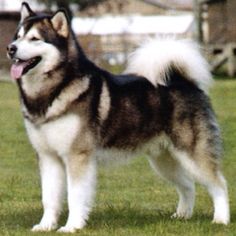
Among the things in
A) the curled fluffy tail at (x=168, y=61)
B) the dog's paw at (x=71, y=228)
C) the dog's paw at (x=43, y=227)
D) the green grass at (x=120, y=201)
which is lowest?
the green grass at (x=120, y=201)

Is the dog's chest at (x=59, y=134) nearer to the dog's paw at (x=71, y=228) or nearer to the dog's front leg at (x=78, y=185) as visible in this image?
the dog's front leg at (x=78, y=185)

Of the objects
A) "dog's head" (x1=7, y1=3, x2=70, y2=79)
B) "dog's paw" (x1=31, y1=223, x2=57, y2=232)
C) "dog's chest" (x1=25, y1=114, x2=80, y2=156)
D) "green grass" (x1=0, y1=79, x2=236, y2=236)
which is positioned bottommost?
"green grass" (x1=0, y1=79, x2=236, y2=236)

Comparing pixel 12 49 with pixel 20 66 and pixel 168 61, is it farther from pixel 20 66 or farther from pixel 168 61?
pixel 168 61

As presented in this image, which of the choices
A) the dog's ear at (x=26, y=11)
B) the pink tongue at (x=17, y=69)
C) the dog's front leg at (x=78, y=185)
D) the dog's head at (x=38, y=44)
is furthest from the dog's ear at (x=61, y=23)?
the dog's front leg at (x=78, y=185)

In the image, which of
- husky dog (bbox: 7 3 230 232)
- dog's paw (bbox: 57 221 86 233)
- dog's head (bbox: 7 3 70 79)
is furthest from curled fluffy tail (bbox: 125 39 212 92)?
dog's paw (bbox: 57 221 86 233)

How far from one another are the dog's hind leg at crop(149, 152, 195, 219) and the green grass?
13cm

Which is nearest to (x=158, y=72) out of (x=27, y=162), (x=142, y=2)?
(x=27, y=162)

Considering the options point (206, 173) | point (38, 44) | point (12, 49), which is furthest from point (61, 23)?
point (206, 173)

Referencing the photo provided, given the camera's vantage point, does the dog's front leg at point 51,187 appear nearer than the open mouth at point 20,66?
No

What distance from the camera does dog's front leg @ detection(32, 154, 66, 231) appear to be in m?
8.09

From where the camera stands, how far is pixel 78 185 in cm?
791

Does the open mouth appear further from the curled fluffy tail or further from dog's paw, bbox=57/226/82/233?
dog's paw, bbox=57/226/82/233

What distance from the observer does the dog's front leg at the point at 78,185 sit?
7.89m

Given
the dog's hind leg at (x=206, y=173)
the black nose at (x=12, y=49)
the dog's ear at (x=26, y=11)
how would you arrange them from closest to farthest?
the black nose at (x=12, y=49), the dog's ear at (x=26, y=11), the dog's hind leg at (x=206, y=173)
